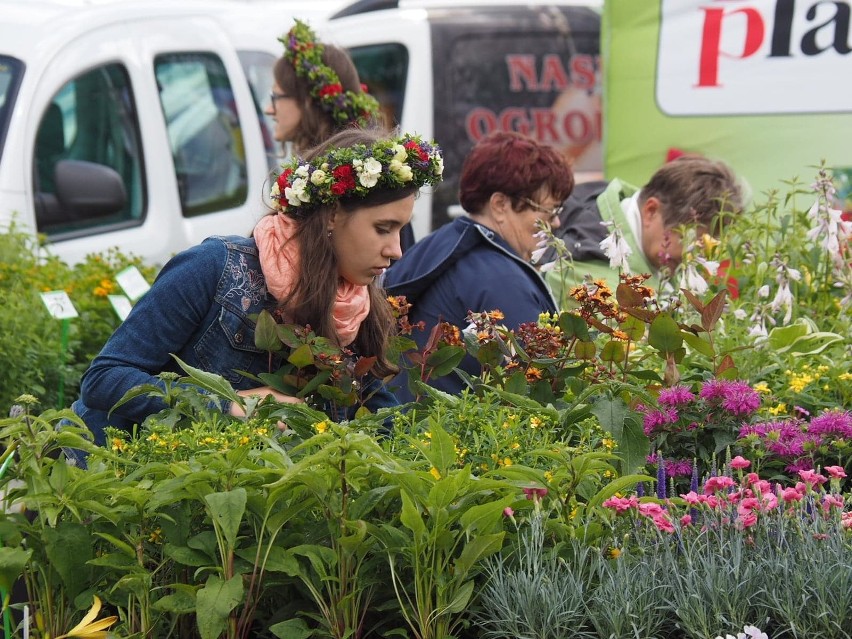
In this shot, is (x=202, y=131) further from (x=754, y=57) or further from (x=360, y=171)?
(x=360, y=171)

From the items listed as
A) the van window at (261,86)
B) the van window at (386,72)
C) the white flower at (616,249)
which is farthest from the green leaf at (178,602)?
the van window at (386,72)

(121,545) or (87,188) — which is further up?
(121,545)

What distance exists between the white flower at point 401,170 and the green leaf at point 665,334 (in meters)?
0.70

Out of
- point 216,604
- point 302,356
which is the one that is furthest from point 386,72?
point 216,604

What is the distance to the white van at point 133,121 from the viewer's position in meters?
6.26

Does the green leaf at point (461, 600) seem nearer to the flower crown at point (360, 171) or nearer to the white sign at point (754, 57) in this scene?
the flower crown at point (360, 171)

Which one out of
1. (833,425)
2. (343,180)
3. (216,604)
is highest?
(343,180)

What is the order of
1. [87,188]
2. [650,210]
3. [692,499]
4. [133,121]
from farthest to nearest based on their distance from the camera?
[133,121] → [87,188] → [650,210] → [692,499]

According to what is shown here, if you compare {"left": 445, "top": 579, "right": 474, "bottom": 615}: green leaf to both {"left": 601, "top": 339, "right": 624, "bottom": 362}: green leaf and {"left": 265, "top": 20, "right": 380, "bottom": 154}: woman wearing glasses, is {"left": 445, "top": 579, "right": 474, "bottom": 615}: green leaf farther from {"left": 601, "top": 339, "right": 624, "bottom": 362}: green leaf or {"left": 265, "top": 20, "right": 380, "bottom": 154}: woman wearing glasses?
{"left": 265, "top": 20, "right": 380, "bottom": 154}: woman wearing glasses

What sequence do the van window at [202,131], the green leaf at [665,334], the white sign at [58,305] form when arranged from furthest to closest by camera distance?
the van window at [202,131]
the white sign at [58,305]
the green leaf at [665,334]

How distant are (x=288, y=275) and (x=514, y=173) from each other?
1400 millimetres

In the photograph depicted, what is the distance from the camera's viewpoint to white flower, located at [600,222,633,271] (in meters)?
3.54

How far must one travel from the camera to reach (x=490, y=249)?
165 inches

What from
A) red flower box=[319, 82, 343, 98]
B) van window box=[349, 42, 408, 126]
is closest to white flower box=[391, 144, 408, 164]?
red flower box=[319, 82, 343, 98]
